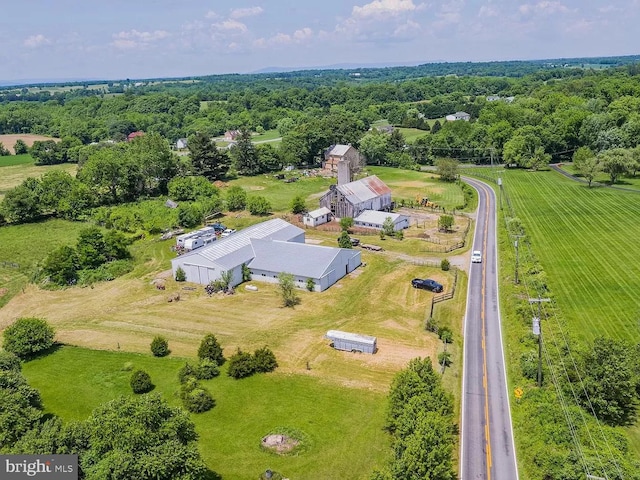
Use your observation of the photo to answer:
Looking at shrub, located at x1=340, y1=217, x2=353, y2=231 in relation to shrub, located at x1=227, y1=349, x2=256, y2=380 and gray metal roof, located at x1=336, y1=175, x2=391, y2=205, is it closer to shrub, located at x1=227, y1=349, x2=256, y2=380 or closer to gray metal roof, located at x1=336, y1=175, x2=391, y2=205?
gray metal roof, located at x1=336, y1=175, x2=391, y2=205

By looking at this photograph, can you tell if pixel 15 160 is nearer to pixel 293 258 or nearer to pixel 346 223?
pixel 346 223

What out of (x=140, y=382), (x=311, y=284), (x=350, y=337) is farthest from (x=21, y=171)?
(x=350, y=337)

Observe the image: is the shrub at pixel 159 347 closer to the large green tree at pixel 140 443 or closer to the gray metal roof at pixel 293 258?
the large green tree at pixel 140 443

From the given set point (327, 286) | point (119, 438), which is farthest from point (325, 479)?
point (327, 286)

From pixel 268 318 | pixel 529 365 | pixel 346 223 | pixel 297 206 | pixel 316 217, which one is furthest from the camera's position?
pixel 297 206

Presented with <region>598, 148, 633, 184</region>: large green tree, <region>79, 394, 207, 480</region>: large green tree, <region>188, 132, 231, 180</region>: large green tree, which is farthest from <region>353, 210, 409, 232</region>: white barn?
<region>79, 394, 207, 480</region>: large green tree

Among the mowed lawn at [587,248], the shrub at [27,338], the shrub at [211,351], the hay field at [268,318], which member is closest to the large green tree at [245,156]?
the mowed lawn at [587,248]
